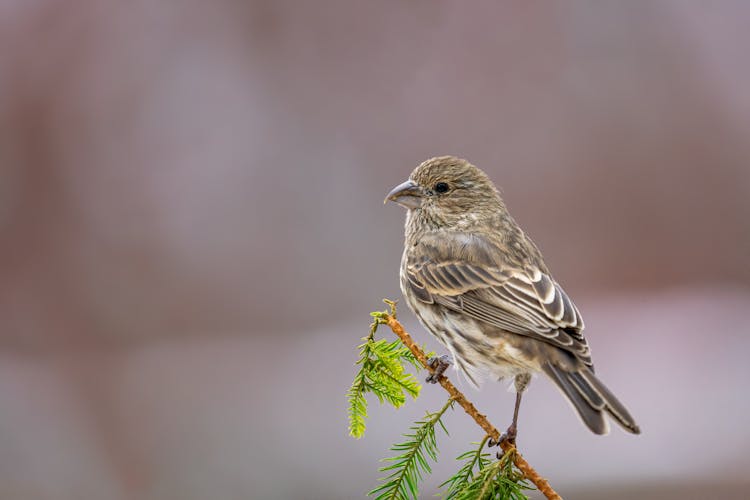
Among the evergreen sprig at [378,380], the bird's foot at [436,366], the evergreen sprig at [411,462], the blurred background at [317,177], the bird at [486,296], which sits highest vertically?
the blurred background at [317,177]

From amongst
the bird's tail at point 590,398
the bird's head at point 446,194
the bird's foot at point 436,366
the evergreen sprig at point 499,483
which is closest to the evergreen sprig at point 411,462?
the evergreen sprig at point 499,483

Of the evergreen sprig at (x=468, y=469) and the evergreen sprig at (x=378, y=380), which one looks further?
the evergreen sprig at (x=378, y=380)

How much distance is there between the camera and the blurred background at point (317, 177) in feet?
17.8

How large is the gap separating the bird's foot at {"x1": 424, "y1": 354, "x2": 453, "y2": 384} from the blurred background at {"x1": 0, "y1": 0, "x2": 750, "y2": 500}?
8.62 ft

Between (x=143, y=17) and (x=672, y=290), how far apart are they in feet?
12.9

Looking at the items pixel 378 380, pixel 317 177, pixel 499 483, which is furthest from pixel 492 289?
pixel 317 177

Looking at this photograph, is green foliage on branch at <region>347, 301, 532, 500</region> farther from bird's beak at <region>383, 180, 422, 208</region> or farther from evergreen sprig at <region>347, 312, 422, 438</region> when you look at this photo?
bird's beak at <region>383, 180, 422, 208</region>

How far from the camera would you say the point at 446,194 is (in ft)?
11.5

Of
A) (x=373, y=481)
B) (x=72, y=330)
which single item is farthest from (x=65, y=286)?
(x=373, y=481)

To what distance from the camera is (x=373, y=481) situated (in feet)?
15.9

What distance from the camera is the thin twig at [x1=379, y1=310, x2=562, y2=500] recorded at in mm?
2031

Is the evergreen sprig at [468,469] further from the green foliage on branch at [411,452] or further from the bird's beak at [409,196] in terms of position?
the bird's beak at [409,196]

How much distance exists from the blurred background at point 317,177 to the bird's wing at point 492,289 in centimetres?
219

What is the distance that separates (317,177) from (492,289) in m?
2.94
